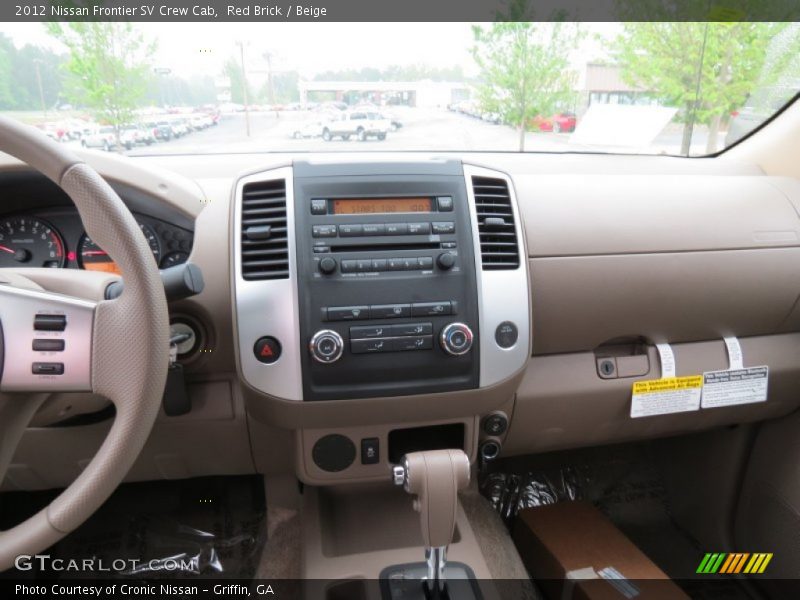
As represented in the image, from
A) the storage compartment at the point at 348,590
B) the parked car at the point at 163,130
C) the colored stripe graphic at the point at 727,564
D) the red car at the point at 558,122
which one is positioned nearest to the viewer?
the storage compartment at the point at 348,590

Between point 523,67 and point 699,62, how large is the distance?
1.86 feet

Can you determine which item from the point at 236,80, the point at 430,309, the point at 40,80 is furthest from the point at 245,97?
the point at 430,309

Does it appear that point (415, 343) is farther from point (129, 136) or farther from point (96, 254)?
point (129, 136)

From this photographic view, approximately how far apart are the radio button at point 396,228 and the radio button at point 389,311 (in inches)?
6.0

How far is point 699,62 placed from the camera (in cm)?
171

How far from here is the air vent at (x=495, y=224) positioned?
1.22m

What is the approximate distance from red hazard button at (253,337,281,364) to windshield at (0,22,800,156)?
2.18 feet

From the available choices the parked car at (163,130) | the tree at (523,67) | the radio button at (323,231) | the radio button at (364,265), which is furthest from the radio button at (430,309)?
the parked car at (163,130)

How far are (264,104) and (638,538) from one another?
5.98 ft

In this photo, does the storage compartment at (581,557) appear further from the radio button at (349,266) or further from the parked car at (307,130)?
the parked car at (307,130)

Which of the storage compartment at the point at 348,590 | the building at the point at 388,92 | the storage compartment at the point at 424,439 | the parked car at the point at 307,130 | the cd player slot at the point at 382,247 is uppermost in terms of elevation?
the building at the point at 388,92

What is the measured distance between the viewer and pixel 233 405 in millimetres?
1351

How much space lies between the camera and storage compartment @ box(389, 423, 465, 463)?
131 cm

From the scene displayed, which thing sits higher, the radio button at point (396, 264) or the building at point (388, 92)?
the building at point (388, 92)
